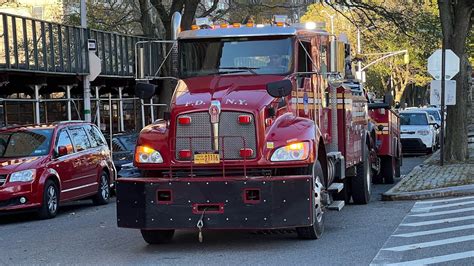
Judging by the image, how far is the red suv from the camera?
12695 mm

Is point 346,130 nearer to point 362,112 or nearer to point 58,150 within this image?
point 362,112

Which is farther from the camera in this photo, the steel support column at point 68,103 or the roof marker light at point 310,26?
the steel support column at point 68,103

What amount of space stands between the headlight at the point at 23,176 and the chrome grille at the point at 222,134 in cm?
492

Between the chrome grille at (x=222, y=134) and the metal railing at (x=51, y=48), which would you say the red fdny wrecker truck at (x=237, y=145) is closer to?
the chrome grille at (x=222, y=134)

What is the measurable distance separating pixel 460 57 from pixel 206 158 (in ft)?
43.2

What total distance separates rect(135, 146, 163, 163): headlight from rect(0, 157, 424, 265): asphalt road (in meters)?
1.15

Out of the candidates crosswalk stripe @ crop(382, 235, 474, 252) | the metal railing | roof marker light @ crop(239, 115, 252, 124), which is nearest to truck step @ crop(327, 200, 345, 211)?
crosswalk stripe @ crop(382, 235, 474, 252)

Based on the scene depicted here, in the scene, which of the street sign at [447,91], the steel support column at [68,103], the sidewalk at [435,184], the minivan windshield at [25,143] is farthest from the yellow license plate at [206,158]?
the steel support column at [68,103]

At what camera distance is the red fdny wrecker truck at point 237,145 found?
8.45 m

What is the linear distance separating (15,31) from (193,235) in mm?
10956

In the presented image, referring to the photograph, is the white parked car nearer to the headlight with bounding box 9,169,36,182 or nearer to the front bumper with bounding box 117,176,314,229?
the headlight with bounding box 9,169,36,182

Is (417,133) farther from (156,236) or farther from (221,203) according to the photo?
(221,203)

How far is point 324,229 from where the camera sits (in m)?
10.3

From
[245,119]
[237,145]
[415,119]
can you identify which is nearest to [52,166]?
[237,145]
